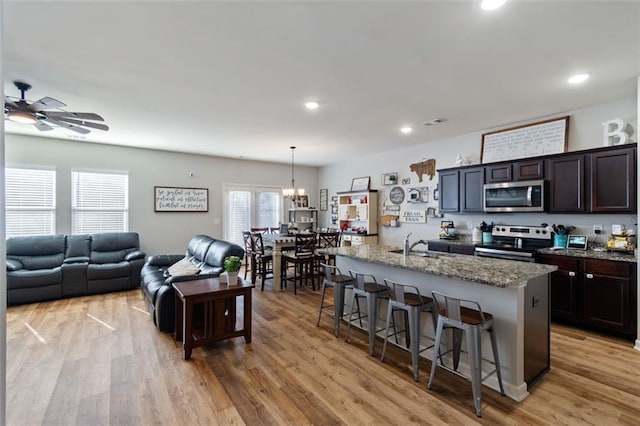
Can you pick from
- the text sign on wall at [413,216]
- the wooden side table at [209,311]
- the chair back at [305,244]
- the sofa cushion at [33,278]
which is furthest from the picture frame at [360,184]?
the sofa cushion at [33,278]

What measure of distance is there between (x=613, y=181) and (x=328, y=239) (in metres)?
3.99

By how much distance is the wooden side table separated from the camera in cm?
297

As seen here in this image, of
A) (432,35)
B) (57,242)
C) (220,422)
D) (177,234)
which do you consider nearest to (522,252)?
(432,35)

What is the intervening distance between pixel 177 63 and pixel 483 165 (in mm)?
4319

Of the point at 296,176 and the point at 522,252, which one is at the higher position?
the point at 296,176

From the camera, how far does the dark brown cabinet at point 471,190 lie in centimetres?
479

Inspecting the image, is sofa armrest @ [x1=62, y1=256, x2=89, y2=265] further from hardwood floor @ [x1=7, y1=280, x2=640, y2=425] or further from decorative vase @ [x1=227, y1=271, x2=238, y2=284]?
decorative vase @ [x1=227, y1=271, x2=238, y2=284]

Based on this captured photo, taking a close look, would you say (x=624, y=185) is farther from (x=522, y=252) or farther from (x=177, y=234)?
(x=177, y=234)

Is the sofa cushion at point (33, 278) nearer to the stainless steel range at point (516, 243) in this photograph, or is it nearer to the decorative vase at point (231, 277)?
the decorative vase at point (231, 277)

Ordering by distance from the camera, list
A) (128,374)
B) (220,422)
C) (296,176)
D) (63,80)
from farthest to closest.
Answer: (296,176), (63,80), (128,374), (220,422)

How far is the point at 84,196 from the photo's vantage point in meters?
5.83

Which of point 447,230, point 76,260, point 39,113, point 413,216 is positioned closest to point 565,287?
point 447,230

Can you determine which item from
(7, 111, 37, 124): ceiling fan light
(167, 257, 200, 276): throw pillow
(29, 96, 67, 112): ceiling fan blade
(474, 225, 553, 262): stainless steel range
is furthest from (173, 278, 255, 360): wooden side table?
(474, 225, 553, 262): stainless steel range

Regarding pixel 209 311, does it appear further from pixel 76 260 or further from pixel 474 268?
pixel 76 260
